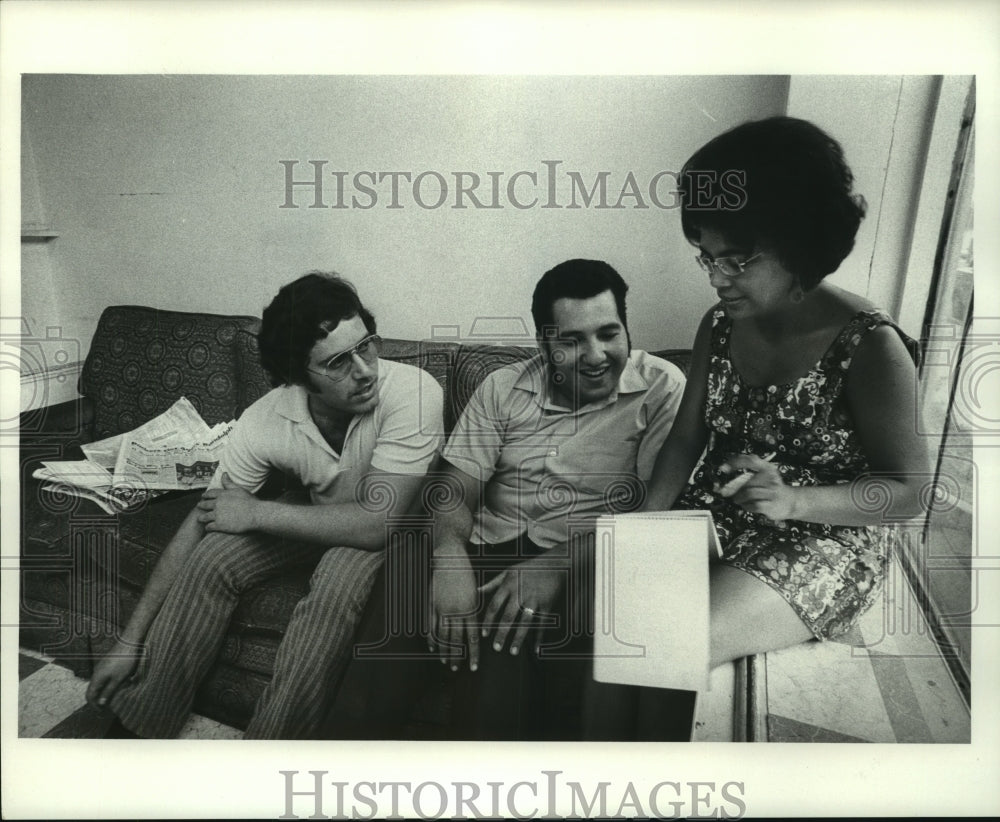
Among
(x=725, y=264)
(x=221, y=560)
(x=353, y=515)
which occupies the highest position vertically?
(x=725, y=264)

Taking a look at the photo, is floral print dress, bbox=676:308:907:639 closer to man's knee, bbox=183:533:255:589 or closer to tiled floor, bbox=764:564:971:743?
tiled floor, bbox=764:564:971:743

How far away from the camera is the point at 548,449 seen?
2.04 m

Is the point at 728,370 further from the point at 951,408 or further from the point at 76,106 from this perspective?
the point at 76,106

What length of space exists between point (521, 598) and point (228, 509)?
2.15 ft

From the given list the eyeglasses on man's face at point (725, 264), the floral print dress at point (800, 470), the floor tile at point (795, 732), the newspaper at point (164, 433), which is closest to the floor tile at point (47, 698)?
the newspaper at point (164, 433)

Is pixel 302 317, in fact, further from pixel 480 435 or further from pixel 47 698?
pixel 47 698

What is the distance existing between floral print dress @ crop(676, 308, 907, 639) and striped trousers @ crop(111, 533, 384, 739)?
2.44 feet

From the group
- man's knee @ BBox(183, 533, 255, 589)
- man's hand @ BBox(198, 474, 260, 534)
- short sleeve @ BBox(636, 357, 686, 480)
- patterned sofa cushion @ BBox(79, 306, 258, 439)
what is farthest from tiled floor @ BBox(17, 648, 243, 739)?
short sleeve @ BBox(636, 357, 686, 480)

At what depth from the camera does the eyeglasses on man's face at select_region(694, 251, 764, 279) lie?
2012mm

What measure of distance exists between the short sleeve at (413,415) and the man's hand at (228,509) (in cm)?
33

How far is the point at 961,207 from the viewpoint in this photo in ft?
6.83

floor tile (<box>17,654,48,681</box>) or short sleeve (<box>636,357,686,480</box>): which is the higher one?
short sleeve (<box>636,357,686,480</box>)

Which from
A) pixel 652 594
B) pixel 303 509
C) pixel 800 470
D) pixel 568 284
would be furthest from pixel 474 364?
pixel 800 470

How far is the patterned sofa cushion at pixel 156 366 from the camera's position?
6.84 feet
